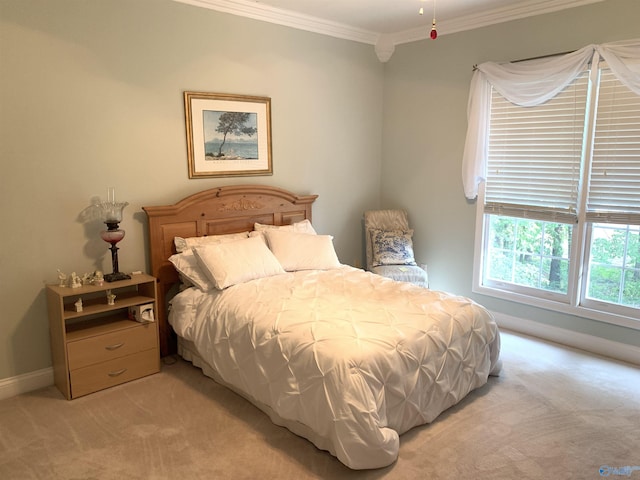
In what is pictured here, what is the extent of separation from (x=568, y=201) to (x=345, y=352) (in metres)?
2.49

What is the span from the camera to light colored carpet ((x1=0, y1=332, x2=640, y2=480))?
2.31 m

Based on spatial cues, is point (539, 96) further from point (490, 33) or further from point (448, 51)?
point (448, 51)

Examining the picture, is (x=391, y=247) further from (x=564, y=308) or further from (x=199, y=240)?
(x=199, y=240)

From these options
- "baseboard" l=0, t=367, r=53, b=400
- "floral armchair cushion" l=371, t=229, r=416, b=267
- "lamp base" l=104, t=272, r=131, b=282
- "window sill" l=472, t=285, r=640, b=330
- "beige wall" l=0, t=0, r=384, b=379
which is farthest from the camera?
"floral armchair cushion" l=371, t=229, r=416, b=267

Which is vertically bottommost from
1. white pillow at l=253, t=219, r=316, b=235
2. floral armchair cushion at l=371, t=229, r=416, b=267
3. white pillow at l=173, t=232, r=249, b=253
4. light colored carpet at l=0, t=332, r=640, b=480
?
light colored carpet at l=0, t=332, r=640, b=480

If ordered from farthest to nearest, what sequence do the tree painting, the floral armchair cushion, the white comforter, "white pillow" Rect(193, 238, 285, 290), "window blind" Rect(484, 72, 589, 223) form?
the floral armchair cushion < the tree painting < "window blind" Rect(484, 72, 589, 223) < "white pillow" Rect(193, 238, 285, 290) < the white comforter

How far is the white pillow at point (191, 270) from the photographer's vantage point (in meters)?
3.36

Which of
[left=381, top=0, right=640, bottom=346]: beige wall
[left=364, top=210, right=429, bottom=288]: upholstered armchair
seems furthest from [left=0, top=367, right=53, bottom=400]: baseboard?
[left=381, top=0, right=640, bottom=346]: beige wall

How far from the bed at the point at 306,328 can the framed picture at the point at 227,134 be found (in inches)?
8.0

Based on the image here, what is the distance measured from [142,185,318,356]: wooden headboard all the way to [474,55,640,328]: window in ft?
6.20

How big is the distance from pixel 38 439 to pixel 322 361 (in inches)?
65.2

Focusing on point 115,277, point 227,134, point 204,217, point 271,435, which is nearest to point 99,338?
point 115,277

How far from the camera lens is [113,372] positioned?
10.3 feet

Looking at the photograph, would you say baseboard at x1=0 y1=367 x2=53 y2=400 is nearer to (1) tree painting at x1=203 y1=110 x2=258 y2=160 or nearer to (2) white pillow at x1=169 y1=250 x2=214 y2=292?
(2) white pillow at x1=169 y1=250 x2=214 y2=292
